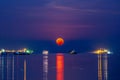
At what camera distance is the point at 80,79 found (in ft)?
150

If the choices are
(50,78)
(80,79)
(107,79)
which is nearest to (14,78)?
(50,78)

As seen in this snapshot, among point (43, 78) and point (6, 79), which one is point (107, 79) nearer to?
point (43, 78)

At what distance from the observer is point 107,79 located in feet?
151

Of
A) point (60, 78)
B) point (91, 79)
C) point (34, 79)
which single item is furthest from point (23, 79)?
point (91, 79)

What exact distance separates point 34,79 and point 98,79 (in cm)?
762

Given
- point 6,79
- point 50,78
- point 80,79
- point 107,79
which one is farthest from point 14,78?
point 107,79

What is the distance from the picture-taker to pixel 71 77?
4747 centimetres

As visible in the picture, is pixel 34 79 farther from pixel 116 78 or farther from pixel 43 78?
pixel 116 78

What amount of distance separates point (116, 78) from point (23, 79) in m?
11.7

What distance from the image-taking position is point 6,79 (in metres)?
45.4

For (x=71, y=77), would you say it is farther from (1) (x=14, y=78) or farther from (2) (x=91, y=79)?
(1) (x=14, y=78)

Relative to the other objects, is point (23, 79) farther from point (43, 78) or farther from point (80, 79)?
point (80, 79)

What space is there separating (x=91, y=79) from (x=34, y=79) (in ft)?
22.3

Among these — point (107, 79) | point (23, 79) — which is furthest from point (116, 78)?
point (23, 79)
